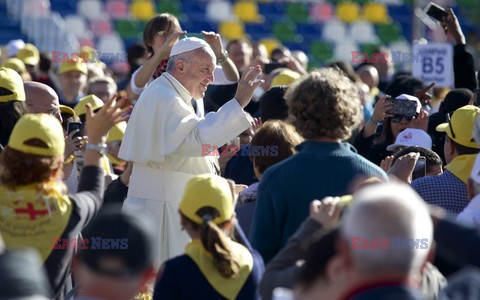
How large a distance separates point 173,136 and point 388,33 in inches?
743

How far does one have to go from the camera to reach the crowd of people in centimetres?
287

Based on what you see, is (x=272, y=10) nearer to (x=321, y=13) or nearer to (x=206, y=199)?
(x=321, y=13)

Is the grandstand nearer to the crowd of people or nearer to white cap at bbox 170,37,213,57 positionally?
the crowd of people

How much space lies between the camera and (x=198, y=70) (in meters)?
6.43

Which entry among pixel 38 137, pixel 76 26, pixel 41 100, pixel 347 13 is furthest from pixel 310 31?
pixel 38 137

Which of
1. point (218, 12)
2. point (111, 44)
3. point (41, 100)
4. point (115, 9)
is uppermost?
point (41, 100)

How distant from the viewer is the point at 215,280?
169 inches

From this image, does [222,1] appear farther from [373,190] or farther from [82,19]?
[373,190]

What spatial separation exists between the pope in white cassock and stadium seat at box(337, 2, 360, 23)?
→ 19079mm

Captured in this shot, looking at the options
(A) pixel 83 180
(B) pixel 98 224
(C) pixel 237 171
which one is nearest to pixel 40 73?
(C) pixel 237 171

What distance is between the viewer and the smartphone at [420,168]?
6168 mm

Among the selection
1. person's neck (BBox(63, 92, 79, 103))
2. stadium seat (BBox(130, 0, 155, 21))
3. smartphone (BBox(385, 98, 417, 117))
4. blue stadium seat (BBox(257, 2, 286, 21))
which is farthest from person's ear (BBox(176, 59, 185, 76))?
blue stadium seat (BBox(257, 2, 286, 21))

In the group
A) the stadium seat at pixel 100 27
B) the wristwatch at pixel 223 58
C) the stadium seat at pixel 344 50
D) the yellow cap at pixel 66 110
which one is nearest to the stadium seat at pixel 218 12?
the stadium seat at pixel 100 27

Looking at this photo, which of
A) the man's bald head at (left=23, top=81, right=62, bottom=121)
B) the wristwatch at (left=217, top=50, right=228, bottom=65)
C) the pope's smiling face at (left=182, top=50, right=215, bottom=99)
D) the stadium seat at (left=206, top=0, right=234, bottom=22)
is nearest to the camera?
the pope's smiling face at (left=182, top=50, right=215, bottom=99)
